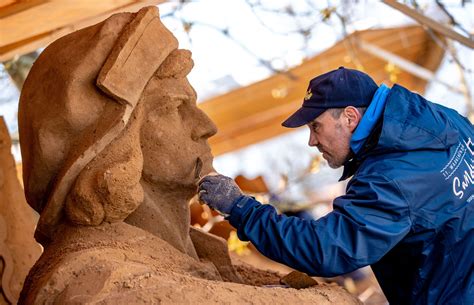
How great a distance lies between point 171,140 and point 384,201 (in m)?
0.94

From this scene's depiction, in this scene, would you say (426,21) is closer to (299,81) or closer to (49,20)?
(49,20)

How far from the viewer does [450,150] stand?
417 centimetres

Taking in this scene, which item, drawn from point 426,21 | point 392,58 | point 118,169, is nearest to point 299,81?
point 392,58

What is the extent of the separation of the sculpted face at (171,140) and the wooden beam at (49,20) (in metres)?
1.01

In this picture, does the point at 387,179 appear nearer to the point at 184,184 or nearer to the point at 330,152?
the point at 330,152

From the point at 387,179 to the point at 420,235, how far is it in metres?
0.26

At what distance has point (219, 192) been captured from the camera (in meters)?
4.09

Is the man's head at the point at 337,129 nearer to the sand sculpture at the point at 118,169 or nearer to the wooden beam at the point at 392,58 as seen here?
the sand sculpture at the point at 118,169

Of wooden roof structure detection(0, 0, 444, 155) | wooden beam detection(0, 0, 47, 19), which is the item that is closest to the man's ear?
wooden beam detection(0, 0, 47, 19)

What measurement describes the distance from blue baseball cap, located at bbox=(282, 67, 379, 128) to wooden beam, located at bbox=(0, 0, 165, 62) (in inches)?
55.1

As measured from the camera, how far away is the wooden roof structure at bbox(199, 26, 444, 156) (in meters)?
9.44

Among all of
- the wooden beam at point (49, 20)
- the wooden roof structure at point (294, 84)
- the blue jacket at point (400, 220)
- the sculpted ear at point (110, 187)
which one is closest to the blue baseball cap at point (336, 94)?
the blue jacket at point (400, 220)

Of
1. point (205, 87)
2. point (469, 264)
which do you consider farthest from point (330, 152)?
point (205, 87)

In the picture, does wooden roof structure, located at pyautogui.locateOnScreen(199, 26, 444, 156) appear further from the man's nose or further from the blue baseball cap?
the blue baseball cap
